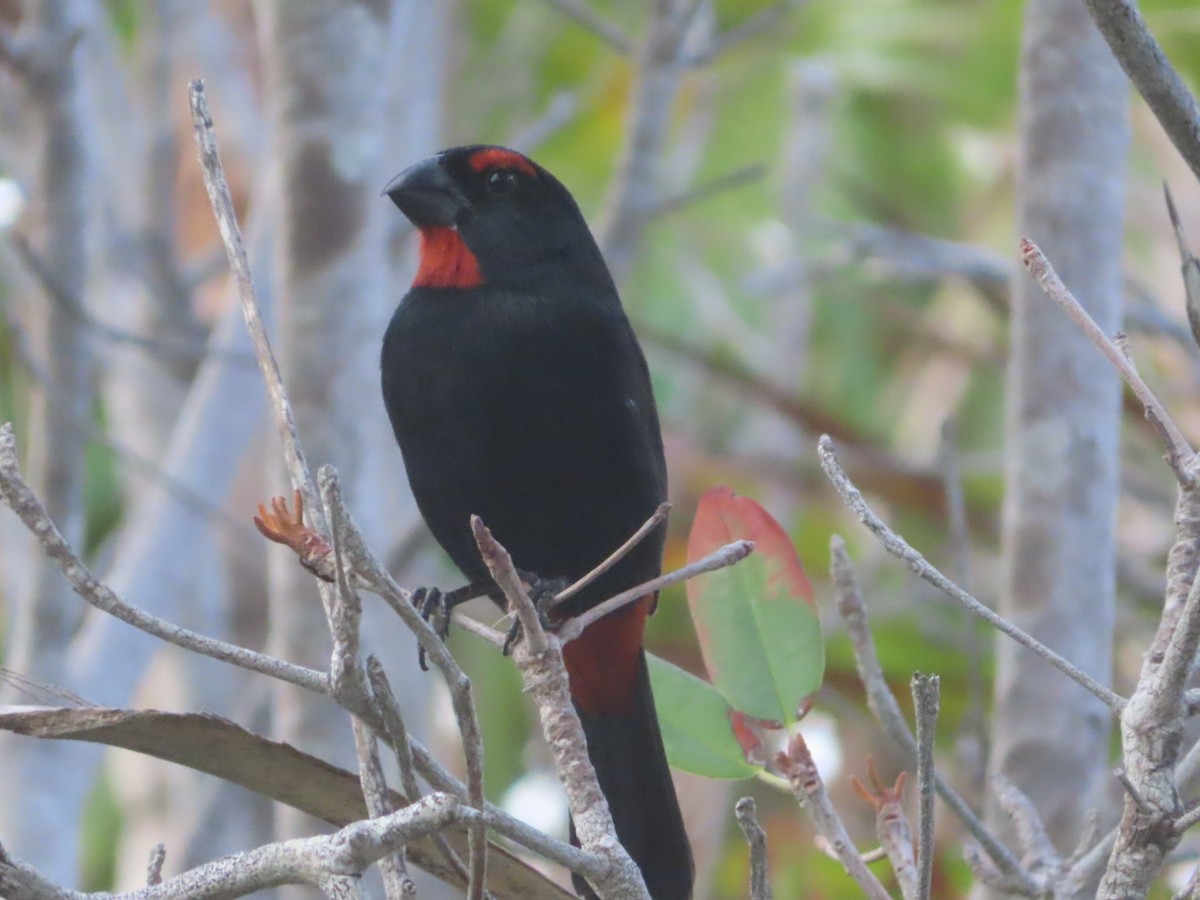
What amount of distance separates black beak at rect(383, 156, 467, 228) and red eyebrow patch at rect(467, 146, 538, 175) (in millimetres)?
62

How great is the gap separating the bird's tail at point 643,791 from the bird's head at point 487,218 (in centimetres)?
67

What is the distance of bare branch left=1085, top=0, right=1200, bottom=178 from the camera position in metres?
1.32

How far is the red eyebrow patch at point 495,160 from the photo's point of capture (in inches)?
113

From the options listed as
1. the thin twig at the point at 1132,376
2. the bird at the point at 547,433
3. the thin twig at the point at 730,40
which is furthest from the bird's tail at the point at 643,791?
the thin twig at the point at 730,40

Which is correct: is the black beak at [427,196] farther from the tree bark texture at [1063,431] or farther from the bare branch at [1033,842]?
the bare branch at [1033,842]

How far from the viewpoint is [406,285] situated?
4.46 m

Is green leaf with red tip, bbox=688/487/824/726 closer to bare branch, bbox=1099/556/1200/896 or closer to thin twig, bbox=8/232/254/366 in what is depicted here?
bare branch, bbox=1099/556/1200/896

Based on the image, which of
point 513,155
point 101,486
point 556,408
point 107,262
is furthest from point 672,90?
point 101,486

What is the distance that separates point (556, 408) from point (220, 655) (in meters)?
1.30

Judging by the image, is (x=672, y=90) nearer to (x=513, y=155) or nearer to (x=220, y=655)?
(x=513, y=155)

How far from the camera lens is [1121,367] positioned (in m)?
1.25

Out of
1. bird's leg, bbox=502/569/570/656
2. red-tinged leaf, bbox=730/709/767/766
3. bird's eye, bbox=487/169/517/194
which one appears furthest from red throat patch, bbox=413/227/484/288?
red-tinged leaf, bbox=730/709/767/766

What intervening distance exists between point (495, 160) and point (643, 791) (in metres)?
1.07

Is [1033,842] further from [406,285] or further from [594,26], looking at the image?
[406,285]
